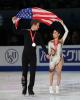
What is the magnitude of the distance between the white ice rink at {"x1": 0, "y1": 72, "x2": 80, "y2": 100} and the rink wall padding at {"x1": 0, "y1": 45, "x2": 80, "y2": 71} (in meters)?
0.76

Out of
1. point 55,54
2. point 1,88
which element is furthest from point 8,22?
point 55,54

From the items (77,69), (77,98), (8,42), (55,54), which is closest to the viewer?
(77,98)

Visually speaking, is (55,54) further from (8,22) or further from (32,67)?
(8,22)

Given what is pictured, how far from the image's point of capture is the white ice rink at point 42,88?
31.7 feet

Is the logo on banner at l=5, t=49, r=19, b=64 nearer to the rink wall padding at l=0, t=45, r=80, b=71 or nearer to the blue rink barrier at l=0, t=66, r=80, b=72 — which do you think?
the rink wall padding at l=0, t=45, r=80, b=71

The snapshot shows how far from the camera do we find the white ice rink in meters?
9.66

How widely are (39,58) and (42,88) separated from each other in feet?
15.5

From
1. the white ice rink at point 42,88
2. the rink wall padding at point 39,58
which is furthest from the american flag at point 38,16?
the rink wall padding at point 39,58

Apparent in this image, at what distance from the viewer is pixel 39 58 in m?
15.8

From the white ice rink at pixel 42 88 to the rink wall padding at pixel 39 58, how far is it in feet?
2.50

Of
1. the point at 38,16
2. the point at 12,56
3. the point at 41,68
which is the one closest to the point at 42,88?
the point at 38,16

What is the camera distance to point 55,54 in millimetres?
10109

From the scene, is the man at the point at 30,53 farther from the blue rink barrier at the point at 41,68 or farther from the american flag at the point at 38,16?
the blue rink barrier at the point at 41,68

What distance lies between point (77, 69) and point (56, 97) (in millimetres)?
5942
